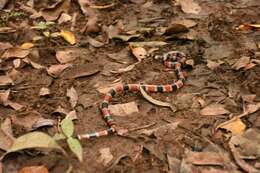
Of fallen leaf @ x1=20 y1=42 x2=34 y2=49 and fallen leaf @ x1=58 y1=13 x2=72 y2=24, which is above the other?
fallen leaf @ x1=20 y1=42 x2=34 y2=49

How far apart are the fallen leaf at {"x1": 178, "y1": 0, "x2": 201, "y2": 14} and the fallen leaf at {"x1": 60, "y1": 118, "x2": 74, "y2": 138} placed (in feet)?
10.1

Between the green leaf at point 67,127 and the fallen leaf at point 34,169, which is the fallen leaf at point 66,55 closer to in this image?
the green leaf at point 67,127

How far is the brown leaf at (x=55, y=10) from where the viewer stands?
7.04m

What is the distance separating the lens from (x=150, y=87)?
557 centimetres

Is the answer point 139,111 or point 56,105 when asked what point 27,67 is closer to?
point 56,105

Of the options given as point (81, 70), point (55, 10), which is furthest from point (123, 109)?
point (55, 10)

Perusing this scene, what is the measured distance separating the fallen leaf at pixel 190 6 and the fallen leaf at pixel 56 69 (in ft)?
7.06

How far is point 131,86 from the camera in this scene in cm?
557

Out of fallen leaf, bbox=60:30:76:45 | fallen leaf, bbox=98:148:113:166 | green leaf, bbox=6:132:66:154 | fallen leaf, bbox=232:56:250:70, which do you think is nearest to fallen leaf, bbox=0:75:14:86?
fallen leaf, bbox=60:30:76:45

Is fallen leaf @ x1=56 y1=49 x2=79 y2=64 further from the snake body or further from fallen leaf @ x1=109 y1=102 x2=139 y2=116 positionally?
fallen leaf @ x1=109 y1=102 x2=139 y2=116

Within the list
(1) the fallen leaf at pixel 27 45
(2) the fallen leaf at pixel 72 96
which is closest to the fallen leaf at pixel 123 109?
(2) the fallen leaf at pixel 72 96

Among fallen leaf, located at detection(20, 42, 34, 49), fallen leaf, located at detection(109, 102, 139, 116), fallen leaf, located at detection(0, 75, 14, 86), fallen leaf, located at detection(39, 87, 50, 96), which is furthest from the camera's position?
fallen leaf, located at detection(20, 42, 34, 49)

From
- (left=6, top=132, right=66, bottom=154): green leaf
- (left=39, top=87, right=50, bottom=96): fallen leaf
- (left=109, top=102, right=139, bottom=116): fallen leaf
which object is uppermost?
(left=6, top=132, right=66, bottom=154): green leaf

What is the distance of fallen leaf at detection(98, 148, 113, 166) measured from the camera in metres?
4.54
